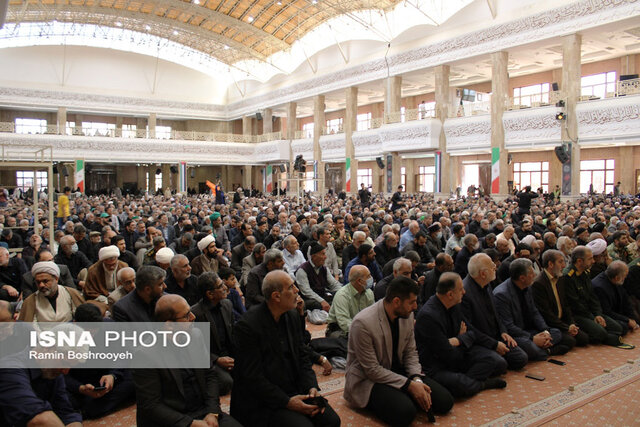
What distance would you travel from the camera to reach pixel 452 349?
3.40 metres

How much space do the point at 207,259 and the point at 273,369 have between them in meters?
2.78

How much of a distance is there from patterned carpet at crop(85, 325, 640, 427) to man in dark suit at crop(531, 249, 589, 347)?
13.6 inches

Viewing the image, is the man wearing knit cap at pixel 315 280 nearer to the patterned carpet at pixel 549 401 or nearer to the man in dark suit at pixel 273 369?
the patterned carpet at pixel 549 401

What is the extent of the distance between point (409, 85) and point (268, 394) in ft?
78.8

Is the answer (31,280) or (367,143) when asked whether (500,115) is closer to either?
(367,143)

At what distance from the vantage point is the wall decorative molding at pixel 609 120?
14047mm

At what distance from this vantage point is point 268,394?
2.64 metres

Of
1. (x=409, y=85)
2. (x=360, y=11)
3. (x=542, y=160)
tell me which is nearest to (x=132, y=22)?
(x=360, y=11)

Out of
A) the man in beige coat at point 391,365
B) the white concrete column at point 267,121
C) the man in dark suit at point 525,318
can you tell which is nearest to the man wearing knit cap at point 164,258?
the man in beige coat at point 391,365

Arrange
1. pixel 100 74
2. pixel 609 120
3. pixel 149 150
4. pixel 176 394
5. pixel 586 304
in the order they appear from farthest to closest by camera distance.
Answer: pixel 100 74
pixel 149 150
pixel 609 120
pixel 586 304
pixel 176 394

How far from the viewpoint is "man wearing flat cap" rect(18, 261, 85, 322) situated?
3.57 metres

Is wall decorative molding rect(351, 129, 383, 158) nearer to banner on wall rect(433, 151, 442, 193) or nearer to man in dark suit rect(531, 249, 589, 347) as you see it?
banner on wall rect(433, 151, 442, 193)

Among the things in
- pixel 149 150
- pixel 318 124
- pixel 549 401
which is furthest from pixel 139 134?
pixel 549 401

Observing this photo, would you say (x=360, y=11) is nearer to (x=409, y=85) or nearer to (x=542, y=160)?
(x=409, y=85)
